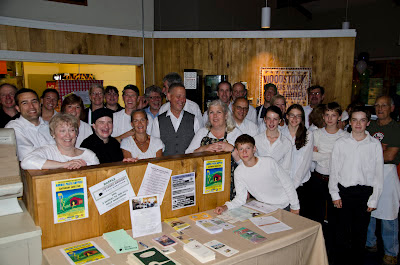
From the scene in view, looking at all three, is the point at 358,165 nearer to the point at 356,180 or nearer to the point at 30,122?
the point at 356,180

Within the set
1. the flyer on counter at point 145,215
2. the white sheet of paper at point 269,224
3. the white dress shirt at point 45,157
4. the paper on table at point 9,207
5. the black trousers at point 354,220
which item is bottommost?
the black trousers at point 354,220

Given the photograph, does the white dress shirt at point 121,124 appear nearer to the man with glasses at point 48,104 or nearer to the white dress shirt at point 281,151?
the man with glasses at point 48,104

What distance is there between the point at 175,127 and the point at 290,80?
4104mm

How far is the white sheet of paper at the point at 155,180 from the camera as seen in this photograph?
2.19m

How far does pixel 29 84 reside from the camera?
314 inches

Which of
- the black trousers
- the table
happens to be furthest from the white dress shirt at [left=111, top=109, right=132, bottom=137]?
the black trousers

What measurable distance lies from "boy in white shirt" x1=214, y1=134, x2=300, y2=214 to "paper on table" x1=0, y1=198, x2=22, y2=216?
1.60 m

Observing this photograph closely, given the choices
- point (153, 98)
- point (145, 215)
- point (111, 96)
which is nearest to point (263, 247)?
point (145, 215)

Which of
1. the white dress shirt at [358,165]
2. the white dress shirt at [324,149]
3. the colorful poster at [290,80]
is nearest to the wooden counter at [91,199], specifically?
the white dress shirt at [358,165]

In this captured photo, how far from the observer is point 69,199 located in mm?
1919

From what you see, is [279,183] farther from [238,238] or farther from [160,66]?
[160,66]

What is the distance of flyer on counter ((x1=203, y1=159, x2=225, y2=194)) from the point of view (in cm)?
251

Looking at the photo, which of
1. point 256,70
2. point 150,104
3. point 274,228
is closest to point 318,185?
point 274,228

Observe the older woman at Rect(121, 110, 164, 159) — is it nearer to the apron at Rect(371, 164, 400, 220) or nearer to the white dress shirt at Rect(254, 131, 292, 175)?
the white dress shirt at Rect(254, 131, 292, 175)
